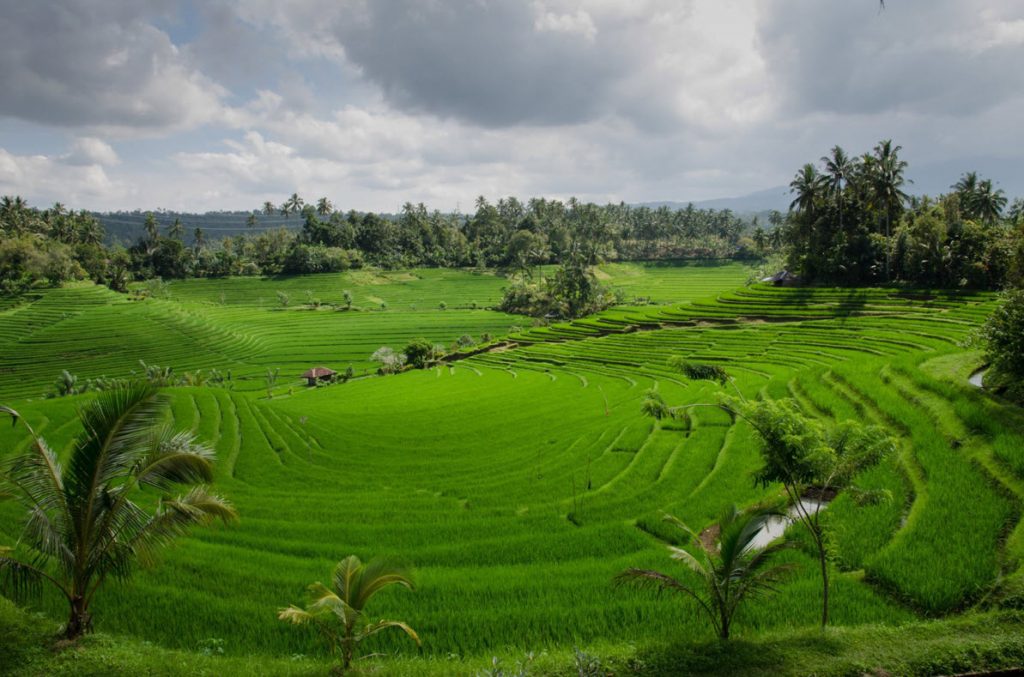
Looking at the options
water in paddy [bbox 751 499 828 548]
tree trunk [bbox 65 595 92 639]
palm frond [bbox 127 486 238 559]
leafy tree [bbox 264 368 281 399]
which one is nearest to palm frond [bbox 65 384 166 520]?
palm frond [bbox 127 486 238 559]

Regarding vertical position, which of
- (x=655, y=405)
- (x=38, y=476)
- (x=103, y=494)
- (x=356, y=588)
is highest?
(x=655, y=405)

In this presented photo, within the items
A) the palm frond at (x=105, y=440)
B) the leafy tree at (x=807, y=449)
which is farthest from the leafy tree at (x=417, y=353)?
the leafy tree at (x=807, y=449)

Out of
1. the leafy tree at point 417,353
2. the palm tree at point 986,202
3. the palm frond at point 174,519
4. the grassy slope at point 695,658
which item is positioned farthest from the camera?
the palm tree at point 986,202

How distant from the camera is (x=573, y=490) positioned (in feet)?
56.4

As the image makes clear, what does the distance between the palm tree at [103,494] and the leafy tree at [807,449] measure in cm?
847

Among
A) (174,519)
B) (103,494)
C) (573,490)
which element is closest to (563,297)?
(573,490)

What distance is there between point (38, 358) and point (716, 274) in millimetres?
109779

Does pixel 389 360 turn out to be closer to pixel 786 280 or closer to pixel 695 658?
pixel 786 280

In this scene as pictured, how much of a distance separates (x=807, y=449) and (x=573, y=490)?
8930 millimetres

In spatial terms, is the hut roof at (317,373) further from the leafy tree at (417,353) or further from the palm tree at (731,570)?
the palm tree at (731,570)

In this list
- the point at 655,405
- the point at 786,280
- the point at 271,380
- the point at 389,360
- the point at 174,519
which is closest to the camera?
the point at 174,519

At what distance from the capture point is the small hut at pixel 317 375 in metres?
57.2

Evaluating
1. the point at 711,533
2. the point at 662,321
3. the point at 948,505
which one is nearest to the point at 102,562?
the point at 711,533

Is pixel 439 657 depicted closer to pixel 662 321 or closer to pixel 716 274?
pixel 662 321
